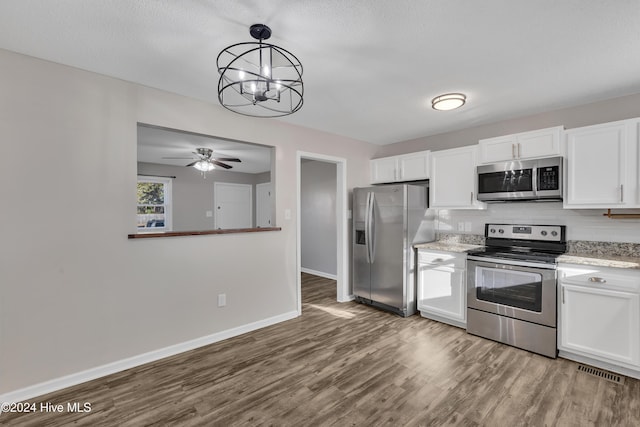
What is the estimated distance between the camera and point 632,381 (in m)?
2.31

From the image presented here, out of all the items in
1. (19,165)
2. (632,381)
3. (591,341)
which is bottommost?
(632,381)

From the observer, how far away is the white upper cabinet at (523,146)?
288 cm

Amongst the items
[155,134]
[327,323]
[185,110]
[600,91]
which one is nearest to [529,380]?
[327,323]

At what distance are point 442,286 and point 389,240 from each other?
2.68ft

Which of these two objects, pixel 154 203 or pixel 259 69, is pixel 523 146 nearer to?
pixel 259 69

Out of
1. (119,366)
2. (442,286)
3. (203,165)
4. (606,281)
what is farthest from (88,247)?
(606,281)

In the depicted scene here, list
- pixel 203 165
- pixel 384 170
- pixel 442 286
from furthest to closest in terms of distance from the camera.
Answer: pixel 203 165
pixel 384 170
pixel 442 286

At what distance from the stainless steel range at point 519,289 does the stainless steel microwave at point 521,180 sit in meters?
→ 0.45

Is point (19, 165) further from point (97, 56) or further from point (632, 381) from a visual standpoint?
point (632, 381)

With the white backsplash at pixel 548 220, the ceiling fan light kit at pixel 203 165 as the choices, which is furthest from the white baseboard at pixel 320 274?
the ceiling fan light kit at pixel 203 165

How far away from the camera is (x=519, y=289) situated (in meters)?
2.84

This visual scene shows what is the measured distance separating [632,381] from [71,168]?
4.66 meters

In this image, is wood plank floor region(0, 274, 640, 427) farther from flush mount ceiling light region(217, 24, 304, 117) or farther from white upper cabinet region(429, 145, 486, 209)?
flush mount ceiling light region(217, 24, 304, 117)

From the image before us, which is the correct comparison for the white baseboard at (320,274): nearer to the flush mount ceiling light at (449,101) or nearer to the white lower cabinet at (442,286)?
the white lower cabinet at (442,286)
